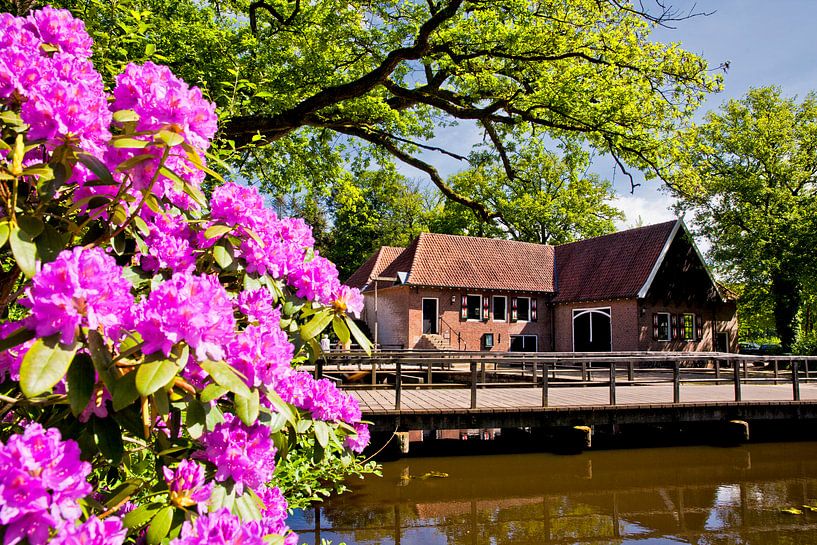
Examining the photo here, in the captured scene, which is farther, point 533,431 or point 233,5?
point 533,431

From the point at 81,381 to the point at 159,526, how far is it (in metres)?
0.46

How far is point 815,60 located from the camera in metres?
18.7

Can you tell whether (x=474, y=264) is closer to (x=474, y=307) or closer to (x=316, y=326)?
(x=474, y=307)

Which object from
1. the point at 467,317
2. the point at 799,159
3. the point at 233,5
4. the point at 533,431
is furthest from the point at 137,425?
the point at 799,159

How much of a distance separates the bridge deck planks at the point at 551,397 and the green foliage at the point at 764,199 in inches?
603

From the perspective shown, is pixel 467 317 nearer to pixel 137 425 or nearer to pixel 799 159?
pixel 799 159

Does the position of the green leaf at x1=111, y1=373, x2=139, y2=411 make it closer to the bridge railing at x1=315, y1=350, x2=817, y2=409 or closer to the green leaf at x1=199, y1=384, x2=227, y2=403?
the green leaf at x1=199, y1=384, x2=227, y2=403

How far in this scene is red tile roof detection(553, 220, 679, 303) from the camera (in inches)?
1072

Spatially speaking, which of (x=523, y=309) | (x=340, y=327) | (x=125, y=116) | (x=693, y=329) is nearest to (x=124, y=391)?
(x=125, y=116)

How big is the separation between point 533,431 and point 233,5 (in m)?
11.7

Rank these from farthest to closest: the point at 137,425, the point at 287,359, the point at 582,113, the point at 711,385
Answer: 1. the point at 711,385
2. the point at 582,113
3. the point at 287,359
4. the point at 137,425

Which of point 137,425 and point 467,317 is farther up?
point 467,317

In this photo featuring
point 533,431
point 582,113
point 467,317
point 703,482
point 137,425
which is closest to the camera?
point 137,425

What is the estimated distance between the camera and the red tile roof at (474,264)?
2912 centimetres
